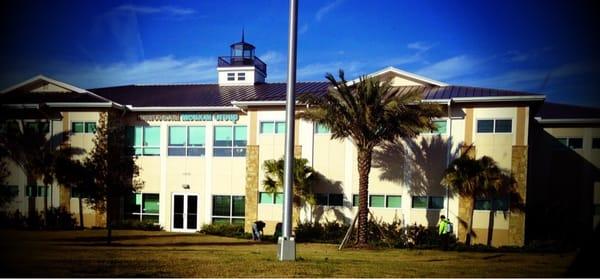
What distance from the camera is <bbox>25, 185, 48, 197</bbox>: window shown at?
38.7 feet

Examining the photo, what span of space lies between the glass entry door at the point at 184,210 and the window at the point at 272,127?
13.5ft

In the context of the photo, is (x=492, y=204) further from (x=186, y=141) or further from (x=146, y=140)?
(x=146, y=140)

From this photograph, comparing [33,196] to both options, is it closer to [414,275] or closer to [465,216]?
[414,275]

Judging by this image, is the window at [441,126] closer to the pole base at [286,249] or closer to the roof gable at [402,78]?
the roof gable at [402,78]

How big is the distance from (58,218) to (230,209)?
8.75 meters

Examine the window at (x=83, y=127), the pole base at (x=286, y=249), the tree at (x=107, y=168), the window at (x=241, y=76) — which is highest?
the window at (x=241, y=76)

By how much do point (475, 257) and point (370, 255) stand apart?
304cm

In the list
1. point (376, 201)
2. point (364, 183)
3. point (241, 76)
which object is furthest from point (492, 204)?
point (241, 76)

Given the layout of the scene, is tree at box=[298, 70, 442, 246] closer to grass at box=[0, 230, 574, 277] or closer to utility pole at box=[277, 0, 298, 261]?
grass at box=[0, 230, 574, 277]

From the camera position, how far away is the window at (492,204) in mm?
18281

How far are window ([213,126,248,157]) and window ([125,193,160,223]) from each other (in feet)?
10.7

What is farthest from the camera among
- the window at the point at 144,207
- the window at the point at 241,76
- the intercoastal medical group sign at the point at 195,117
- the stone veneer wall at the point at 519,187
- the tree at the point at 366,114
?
the window at the point at 241,76

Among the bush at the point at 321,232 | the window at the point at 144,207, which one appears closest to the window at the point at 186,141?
the window at the point at 144,207

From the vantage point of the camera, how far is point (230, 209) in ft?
68.7
